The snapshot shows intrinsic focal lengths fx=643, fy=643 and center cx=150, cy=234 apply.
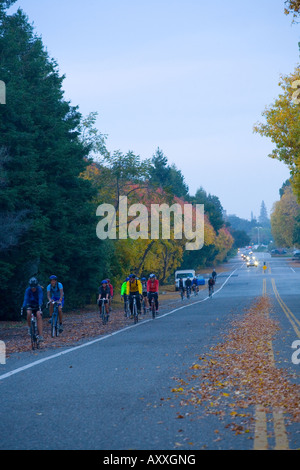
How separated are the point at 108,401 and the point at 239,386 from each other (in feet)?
7.05

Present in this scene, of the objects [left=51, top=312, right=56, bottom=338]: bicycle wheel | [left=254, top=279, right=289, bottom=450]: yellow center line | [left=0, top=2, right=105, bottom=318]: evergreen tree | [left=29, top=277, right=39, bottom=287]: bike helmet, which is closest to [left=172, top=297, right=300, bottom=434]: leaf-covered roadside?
[left=254, top=279, right=289, bottom=450]: yellow center line

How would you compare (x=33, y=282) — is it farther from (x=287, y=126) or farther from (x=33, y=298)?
(x=287, y=126)

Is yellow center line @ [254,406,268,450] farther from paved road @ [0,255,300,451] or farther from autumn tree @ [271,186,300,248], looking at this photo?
autumn tree @ [271,186,300,248]

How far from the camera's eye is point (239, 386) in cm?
975

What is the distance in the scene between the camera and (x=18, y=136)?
29.9m

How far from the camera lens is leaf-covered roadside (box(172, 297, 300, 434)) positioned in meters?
8.02

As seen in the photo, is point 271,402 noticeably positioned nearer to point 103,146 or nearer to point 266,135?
point 266,135

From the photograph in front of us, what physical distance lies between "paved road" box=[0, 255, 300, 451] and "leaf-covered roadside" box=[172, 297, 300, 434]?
25cm

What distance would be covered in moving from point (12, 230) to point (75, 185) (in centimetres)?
1214

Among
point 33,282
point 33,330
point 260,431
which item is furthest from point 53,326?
point 260,431

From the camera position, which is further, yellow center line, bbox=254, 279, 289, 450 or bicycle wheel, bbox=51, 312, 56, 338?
bicycle wheel, bbox=51, 312, 56, 338

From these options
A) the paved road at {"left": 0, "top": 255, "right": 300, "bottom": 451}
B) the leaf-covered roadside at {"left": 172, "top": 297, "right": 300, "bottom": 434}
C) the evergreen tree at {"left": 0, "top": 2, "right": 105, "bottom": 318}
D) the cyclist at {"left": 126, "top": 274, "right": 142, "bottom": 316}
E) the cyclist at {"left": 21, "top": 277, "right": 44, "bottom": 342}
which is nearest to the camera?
the paved road at {"left": 0, "top": 255, "right": 300, "bottom": 451}

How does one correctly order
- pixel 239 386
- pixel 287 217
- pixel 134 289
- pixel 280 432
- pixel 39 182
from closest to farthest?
pixel 280 432 → pixel 239 386 → pixel 134 289 → pixel 39 182 → pixel 287 217
